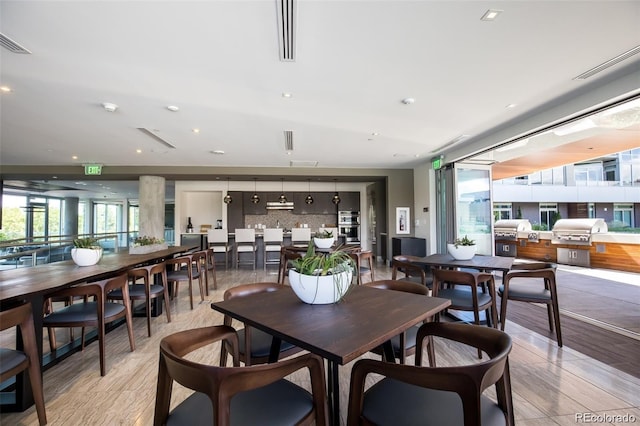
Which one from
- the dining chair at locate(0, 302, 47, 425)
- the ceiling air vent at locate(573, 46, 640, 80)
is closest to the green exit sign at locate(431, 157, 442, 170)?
the ceiling air vent at locate(573, 46, 640, 80)

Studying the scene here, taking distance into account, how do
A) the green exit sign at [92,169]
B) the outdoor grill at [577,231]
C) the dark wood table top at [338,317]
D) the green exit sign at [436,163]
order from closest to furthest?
1. the dark wood table top at [338,317]
2. the green exit sign at [436,163]
3. the green exit sign at [92,169]
4. the outdoor grill at [577,231]

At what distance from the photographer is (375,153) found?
6.66 m

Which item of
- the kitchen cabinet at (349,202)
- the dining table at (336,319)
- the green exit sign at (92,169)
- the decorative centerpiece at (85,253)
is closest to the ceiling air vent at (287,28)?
the dining table at (336,319)

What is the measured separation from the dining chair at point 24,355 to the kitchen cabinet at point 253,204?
8.12m

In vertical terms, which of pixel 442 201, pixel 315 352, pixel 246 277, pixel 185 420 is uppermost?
pixel 442 201

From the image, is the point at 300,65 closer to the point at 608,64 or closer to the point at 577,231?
the point at 608,64

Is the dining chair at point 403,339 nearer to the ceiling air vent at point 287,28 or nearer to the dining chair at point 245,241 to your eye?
the ceiling air vent at point 287,28

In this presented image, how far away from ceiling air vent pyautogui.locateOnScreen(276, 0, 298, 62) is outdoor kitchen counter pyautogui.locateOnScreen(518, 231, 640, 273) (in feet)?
30.2

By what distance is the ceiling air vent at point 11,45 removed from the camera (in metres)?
2.39

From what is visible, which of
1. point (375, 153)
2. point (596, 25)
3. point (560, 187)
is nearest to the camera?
point (596, 25)

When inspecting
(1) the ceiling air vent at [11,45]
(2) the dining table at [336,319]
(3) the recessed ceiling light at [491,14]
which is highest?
(3) the recessed ceiling light at [491,14]

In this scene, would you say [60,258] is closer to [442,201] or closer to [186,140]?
[186,140]

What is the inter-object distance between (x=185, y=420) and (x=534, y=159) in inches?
345

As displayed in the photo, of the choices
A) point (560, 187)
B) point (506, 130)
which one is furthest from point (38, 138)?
point (560, 187)
